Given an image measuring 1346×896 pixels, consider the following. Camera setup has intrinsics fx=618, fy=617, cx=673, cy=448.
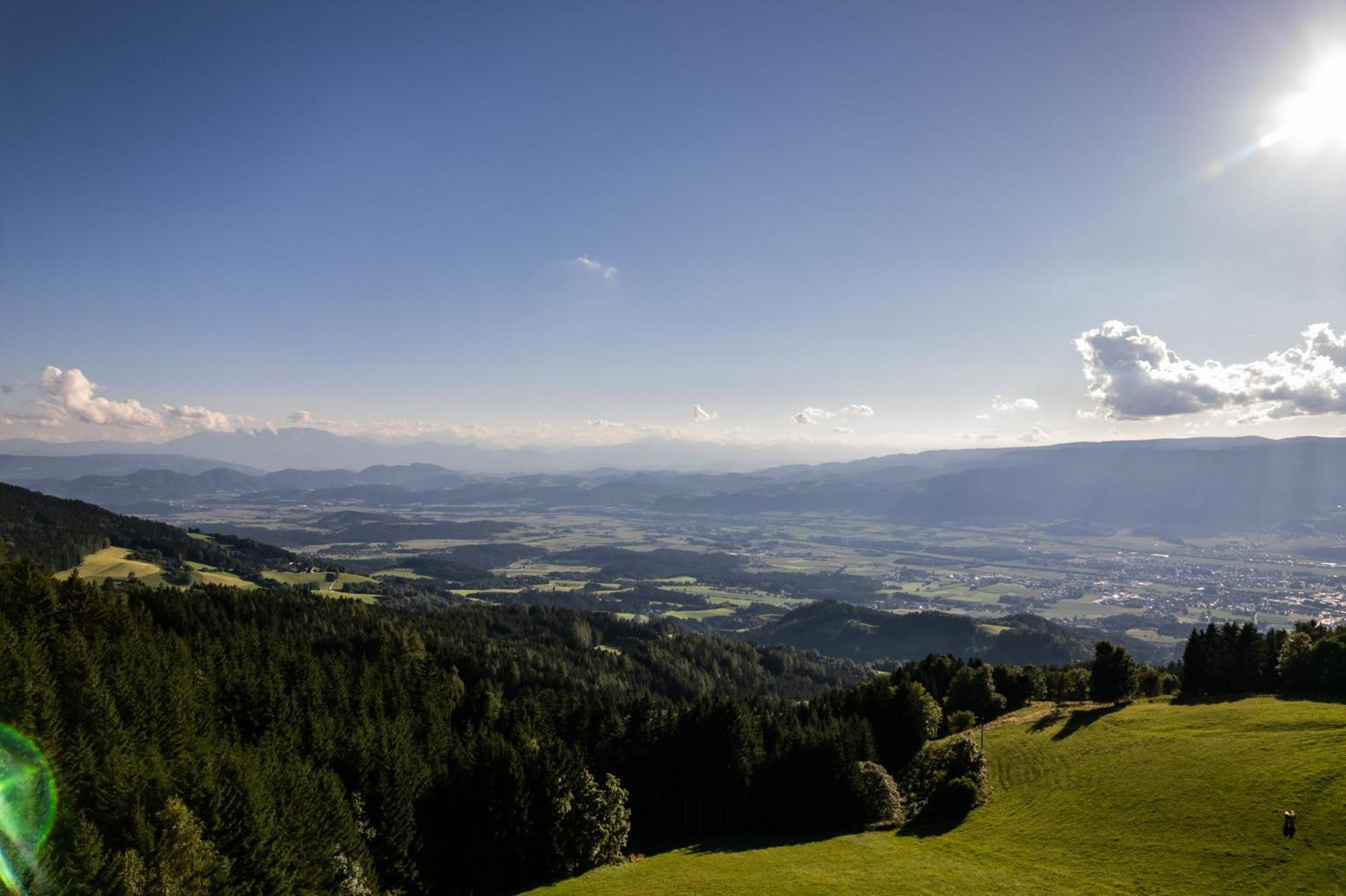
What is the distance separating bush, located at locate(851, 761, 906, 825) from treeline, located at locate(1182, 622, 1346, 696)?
160 ft

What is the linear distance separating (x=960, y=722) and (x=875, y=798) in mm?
29317

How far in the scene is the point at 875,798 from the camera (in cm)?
6931

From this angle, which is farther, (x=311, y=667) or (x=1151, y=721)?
(x=311, y=667)

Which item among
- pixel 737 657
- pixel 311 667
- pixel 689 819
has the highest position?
pixel 311 667

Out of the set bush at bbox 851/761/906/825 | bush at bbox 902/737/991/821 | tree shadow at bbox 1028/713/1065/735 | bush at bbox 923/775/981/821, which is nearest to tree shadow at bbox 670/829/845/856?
bush at bbox 851/761/906/825

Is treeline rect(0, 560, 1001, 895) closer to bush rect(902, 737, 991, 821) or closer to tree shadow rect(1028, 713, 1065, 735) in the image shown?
bush rect(902, 737, 991, 821)

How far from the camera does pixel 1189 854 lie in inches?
1699

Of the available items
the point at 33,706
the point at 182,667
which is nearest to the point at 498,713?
the point at 182,667

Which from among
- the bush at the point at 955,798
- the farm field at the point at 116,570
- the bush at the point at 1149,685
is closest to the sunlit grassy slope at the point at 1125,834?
the bush at the point at 955,798

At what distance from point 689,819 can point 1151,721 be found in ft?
185

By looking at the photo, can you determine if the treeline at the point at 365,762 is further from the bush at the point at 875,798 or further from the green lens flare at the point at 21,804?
the green lens flare at the point at 21,804

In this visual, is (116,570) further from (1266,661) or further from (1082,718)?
(1266,661)

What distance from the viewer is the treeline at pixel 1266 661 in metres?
72.9

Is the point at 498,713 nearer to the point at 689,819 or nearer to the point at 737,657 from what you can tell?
the point at 689,819
